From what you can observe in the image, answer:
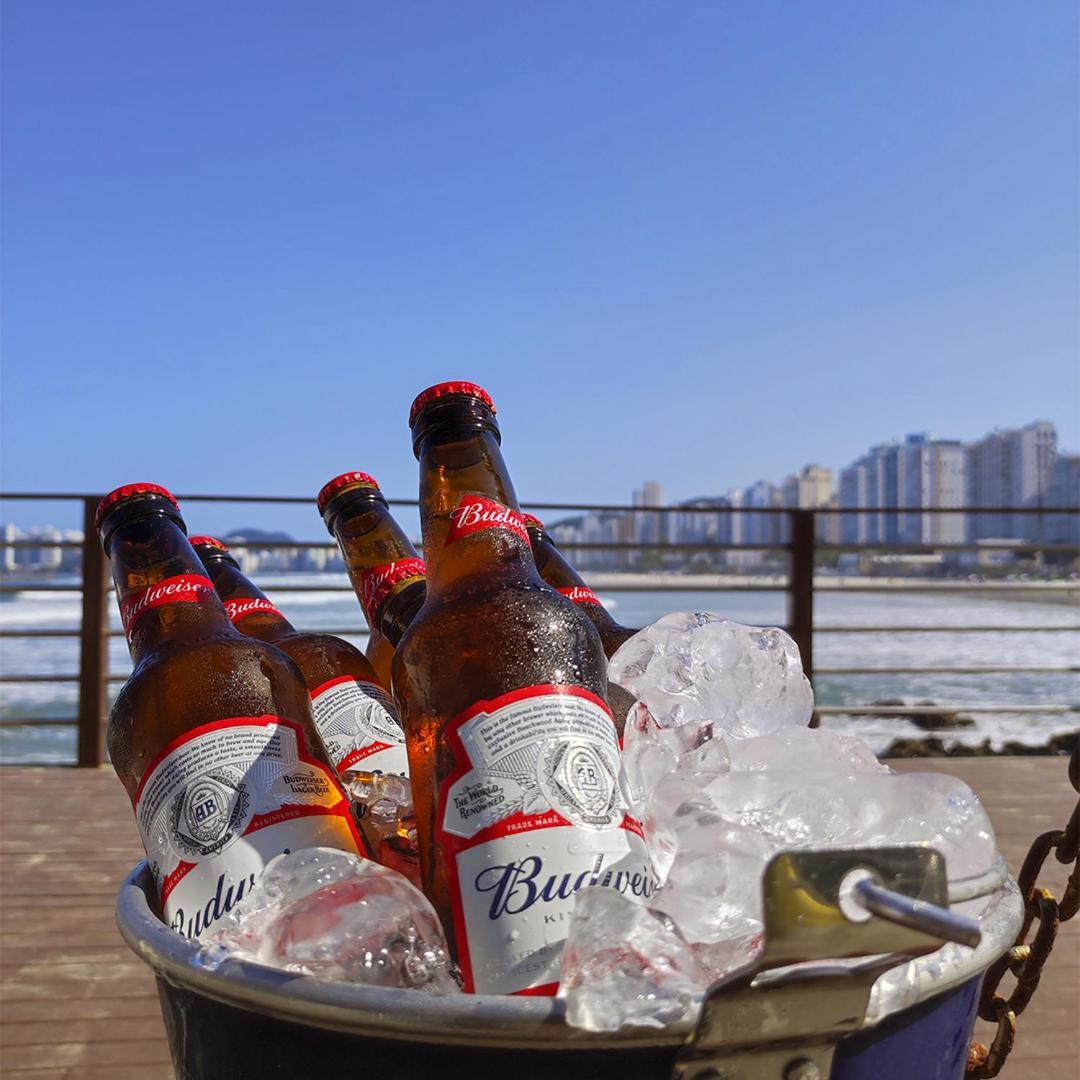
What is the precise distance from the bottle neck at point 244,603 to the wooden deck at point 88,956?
38.6 inches

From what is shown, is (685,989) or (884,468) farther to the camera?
(884,468)

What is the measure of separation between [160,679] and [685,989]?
0.45 metres

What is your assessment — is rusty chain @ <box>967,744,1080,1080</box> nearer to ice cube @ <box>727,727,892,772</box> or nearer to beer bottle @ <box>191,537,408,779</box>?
ice cube @ <box>727,727,892,772</box>

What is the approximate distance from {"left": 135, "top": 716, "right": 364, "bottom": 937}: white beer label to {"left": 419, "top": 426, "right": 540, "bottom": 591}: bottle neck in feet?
0.60

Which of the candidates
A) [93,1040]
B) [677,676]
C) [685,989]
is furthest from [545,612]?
[93,1040]

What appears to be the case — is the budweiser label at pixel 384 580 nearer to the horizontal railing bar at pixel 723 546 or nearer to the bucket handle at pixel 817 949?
the bucket handle at pixel 817 949

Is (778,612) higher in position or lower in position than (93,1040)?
lower

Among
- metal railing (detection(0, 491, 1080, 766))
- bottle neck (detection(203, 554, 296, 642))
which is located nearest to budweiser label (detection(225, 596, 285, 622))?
bottle neck (detection(203, 554, 296, 642))

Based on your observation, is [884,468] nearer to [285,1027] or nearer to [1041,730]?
[1041,730]

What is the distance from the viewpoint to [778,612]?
26.2 m

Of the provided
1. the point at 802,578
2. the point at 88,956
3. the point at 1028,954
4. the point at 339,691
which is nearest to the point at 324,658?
the point at 339,691

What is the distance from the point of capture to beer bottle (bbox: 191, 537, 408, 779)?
2.57ft

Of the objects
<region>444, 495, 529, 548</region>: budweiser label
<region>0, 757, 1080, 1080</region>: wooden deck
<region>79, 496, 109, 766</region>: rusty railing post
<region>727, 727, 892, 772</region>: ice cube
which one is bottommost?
<region>0, 757, 1080, 1080</region>: wooden deck

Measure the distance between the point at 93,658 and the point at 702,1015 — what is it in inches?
142
